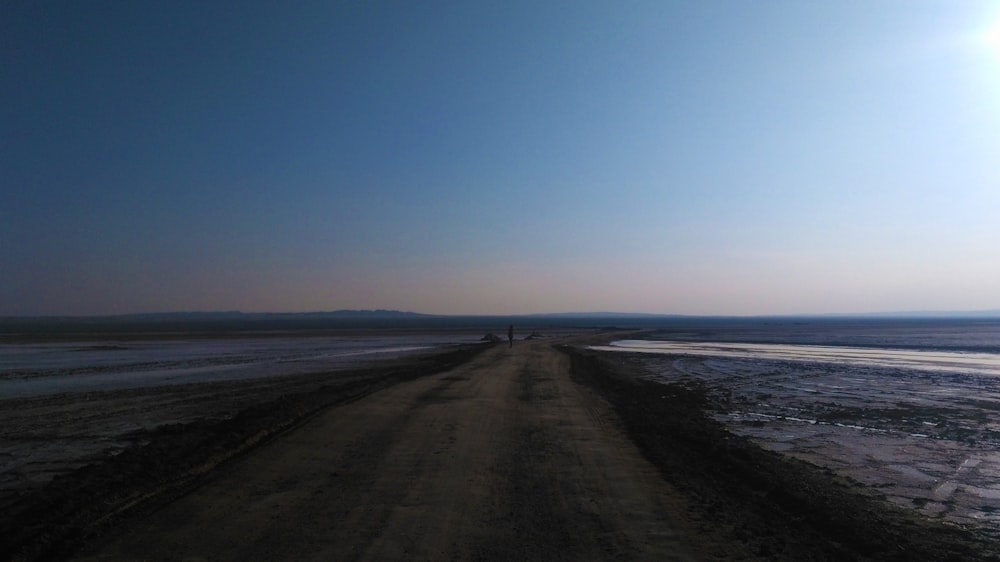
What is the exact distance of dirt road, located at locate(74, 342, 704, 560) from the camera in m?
6.33

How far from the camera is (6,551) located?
20.6 feet

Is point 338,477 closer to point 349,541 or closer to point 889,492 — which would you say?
point 349,541

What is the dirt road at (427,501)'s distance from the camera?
6.33 metres

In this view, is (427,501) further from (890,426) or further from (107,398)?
(107,398)

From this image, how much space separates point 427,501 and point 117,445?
24.7 ft

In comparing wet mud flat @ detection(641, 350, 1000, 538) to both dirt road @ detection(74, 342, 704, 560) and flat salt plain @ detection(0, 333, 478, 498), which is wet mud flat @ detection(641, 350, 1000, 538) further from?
flat salt plain @ detection(0, 333, 478, 498)

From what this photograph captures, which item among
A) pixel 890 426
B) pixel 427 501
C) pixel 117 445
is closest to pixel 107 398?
pixel 117 445

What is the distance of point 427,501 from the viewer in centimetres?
793

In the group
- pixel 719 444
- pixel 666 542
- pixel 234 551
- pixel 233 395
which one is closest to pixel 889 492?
pixel 719 444

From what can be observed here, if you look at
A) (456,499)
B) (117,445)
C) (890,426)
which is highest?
(456,499)

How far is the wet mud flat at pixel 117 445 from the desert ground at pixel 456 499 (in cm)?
5

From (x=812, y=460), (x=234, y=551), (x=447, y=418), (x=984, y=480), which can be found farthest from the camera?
(x=447, y=418)

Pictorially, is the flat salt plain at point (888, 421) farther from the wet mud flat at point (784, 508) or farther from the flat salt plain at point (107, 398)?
the flat salt plain at point (107, 398)

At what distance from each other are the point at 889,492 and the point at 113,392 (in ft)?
70.5
